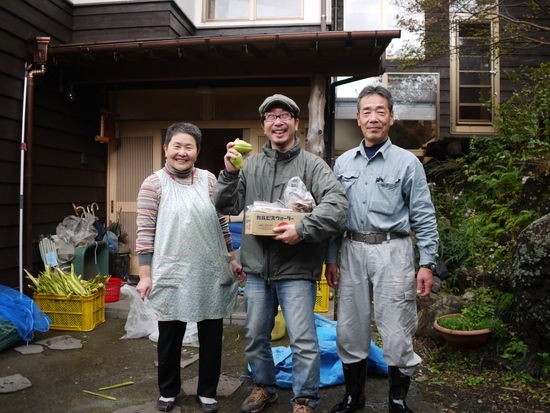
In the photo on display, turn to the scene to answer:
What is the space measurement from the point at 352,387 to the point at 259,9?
6.18 m

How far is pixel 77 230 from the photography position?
6.02 metres

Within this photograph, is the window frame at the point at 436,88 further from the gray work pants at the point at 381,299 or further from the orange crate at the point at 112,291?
the gray work pants at the point at 381,299

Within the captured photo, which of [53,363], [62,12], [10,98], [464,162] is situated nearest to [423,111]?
[464,162]

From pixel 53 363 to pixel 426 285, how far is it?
3.38m

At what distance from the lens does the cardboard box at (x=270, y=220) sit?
2.62 metres

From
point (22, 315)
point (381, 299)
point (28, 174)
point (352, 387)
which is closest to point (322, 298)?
point (352, 387)

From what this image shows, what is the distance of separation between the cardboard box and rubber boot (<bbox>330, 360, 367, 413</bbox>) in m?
1.11

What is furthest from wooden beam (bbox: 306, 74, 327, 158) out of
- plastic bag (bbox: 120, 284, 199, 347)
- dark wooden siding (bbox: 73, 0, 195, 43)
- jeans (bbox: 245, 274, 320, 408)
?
jeans (bbox: 245, 274, 320, 408)

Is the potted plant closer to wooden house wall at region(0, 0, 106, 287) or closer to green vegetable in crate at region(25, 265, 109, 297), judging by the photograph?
green vegetable in crate at region(25, 265, 109, 297)

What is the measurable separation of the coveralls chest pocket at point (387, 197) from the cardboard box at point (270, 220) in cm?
53

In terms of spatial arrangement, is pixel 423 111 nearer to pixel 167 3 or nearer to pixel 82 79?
pixel 167 3

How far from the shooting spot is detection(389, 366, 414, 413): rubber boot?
2820 mm

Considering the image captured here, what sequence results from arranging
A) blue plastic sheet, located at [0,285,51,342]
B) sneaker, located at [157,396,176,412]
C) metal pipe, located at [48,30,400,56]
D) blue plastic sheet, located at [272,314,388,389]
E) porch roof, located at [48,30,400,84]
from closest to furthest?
sneaker, located at [157,396,176,412]
blue plastic sheet, located at [272,314,388,389]
blue plastic sheet, located at [0,285,51,342]
metal pipe, located at [48,30,400,56]
porch roof, located at [48,30,400,84]

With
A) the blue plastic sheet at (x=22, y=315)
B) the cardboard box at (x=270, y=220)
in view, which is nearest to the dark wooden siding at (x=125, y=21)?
the blue plastic sheet at (x=22, y=315)
